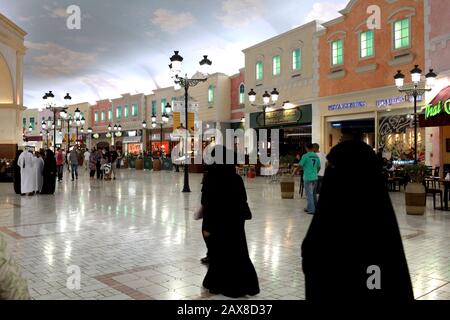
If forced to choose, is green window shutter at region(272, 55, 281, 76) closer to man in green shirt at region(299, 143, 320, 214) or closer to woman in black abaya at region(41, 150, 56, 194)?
woman in black abaya at region(41, 150, 56, 194)

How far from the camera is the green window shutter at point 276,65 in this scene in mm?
24875

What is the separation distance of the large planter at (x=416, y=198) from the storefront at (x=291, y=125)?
13224 millimetres

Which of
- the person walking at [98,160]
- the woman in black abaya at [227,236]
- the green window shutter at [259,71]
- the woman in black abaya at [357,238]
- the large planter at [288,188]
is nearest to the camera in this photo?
the woman in black abaya at [357,238]

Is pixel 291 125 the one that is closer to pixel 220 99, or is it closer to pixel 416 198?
pixel 220 99

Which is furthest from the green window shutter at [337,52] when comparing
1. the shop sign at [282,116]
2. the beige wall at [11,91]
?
the beige wall at [11,91]

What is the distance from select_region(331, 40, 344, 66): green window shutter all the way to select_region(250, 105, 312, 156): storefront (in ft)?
9.19

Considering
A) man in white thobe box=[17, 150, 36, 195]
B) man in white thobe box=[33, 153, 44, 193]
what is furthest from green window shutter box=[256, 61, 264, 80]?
man in white thobe box=[17, 150, 36, 195]

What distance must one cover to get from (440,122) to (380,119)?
18.0ft

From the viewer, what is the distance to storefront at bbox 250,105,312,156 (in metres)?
23.3

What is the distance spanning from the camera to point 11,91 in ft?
71.6

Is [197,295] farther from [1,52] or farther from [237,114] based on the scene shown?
[237,114]

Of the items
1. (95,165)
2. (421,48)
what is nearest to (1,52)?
(95,165)

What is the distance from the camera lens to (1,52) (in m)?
20.8

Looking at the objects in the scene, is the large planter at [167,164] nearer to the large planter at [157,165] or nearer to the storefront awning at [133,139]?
the large planter at [157,165]
